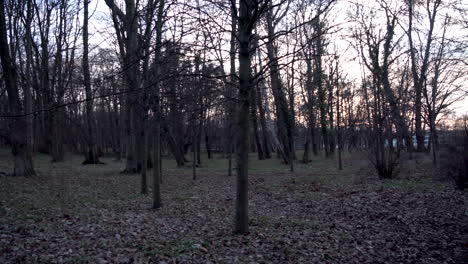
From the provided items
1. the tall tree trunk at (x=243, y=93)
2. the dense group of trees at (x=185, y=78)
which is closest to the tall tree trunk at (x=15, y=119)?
the dense group of trees at (x=185, y=78)

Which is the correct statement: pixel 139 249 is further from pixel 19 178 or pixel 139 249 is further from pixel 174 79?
pixel 19 178

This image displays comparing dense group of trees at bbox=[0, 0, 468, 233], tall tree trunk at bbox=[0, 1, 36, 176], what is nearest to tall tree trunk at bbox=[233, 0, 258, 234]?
dense group of trees at bbox=[0, 0, 468, 233]

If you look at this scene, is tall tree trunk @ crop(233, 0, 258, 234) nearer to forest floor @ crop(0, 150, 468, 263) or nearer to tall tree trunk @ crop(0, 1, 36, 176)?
forest floor @ crop(0, 150, 468, 263)

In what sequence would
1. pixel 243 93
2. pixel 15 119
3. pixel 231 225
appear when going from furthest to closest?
pixel 15 119, pixel 231 225, pixel 243 93

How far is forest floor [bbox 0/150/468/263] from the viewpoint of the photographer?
5.81m

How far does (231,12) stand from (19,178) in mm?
10689

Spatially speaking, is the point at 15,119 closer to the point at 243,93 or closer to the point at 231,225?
the point at 231,225

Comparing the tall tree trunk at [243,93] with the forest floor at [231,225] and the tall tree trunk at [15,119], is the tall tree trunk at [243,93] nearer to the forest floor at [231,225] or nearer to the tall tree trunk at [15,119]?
the forest floor at [231,225]

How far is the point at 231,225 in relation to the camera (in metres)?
7.98

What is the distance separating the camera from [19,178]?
508 inches

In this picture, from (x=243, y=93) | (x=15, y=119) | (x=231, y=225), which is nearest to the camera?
(x=243, y=93)

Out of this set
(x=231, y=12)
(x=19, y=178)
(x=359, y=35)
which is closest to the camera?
(x=231, y=12)

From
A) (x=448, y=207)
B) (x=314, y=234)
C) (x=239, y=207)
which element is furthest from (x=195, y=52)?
(x=448, y=207)

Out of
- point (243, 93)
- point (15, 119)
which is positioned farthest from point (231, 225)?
point (15, 119)
